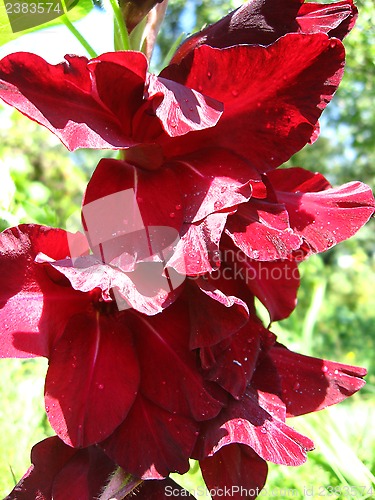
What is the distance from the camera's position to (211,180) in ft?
1.57

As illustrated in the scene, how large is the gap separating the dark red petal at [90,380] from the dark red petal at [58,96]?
0.17 metres

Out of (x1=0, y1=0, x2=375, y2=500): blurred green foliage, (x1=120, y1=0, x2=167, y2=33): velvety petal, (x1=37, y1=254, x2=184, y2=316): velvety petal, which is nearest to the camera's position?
(x1=37, y1=254, x2=184, y2=316): velvety petal

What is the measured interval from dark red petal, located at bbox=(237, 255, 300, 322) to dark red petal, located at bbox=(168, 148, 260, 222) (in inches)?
4.7

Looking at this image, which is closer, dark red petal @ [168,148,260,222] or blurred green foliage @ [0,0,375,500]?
dark red petal @ [168,148,260,222]

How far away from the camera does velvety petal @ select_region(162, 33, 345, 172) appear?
0.46 metres

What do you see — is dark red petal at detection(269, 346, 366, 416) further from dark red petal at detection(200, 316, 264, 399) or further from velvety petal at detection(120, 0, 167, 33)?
velvety petal at detection(120, 0, 167, 33)

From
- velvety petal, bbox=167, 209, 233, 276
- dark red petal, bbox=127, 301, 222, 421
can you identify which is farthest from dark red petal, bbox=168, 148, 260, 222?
dark red petal, bbox=127, 301, 222, 421

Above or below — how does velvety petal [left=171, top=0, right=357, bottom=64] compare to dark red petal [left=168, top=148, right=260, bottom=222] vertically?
above

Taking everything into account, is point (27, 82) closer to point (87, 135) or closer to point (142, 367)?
point (87, 135)

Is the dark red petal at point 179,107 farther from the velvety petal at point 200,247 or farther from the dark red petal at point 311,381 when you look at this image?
the dark red petal at point 311,381

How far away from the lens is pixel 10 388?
117 cm

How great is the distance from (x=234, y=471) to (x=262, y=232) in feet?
0.77

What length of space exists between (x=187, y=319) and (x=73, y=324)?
105mm

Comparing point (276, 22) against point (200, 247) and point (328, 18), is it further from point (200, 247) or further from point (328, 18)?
point (200, 247)
